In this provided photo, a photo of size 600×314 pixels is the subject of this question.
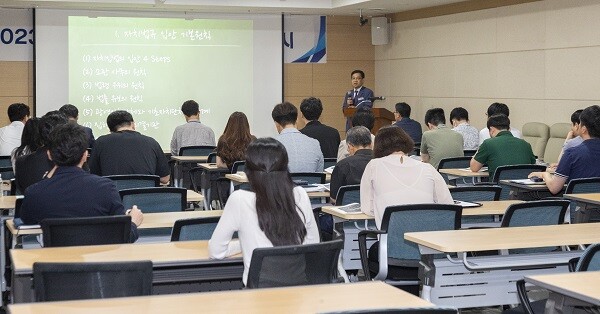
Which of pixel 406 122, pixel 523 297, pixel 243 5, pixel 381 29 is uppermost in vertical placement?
pixel 243 5

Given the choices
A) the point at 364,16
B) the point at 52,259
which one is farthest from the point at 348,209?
the point at 364,16

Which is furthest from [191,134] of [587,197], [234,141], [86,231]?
[86,231]

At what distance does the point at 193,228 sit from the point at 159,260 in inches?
27.4

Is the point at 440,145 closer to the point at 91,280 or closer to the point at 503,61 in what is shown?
the point at 503,61

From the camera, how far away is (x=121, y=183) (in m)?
7.34

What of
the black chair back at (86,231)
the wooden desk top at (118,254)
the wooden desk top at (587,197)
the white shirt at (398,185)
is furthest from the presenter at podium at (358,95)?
the wooden desk top at (118,254)

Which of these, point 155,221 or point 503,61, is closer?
point 155,221

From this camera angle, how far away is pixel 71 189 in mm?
4848

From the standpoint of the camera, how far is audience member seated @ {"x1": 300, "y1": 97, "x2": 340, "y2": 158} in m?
9.80

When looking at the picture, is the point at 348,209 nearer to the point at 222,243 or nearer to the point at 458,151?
the point at 222,243

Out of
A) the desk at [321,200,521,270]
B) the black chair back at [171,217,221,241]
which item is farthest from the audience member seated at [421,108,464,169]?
the black chair back at [171,217,221,241]

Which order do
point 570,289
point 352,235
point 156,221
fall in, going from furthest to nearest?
1. point 352,235
2. point 156,221
3. point 570,289

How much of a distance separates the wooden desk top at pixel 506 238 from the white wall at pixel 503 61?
674cm

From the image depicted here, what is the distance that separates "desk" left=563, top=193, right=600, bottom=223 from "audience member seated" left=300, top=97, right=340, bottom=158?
3544 mm
